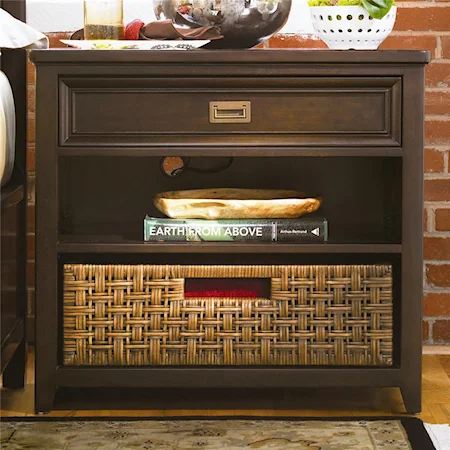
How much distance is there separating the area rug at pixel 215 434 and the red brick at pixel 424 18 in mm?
1046

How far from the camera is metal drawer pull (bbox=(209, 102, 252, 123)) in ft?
5.83

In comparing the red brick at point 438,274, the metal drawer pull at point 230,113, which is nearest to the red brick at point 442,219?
the red brick at point 438,274

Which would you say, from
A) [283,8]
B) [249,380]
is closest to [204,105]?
[283,8]

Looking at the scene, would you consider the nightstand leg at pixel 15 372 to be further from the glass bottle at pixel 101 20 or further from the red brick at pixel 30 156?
the glass bottle at pixel 101 20

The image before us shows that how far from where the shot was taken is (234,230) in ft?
6.04

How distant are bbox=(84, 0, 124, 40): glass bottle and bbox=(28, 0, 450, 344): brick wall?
1.38 feet

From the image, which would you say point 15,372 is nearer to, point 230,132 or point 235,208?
point 235,208

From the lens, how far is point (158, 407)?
6.24ft

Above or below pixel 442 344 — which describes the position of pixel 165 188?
above

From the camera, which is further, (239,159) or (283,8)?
(239,159)

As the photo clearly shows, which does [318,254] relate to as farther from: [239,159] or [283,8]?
[283,8]

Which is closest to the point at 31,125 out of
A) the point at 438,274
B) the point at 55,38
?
the point at 55,38

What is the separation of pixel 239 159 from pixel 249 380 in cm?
62

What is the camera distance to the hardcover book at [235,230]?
6.03ft
